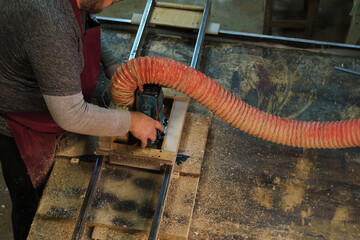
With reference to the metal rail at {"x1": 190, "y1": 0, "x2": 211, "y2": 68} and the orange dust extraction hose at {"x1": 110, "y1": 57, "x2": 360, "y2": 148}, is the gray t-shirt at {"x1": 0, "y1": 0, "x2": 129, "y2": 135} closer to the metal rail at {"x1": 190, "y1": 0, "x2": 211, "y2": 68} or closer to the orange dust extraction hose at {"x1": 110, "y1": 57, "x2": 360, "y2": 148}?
the orange dust extraction hose at {"x1": 110, "y1": 57, "x2": 360, "y2": 148}

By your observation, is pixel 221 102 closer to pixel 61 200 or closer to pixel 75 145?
pixel 75 145

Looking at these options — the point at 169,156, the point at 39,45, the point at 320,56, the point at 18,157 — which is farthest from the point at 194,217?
the point at 320,56

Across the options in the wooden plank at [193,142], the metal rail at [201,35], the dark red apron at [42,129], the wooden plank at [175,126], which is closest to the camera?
the dark red apron at [42,129]

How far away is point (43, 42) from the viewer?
4.87 ft

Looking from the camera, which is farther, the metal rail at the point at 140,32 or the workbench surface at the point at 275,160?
the metal rail at the point at 140,32

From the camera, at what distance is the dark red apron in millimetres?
2166

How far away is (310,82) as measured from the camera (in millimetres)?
2842

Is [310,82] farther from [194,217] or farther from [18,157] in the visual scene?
[18,157]

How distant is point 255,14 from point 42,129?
344cm

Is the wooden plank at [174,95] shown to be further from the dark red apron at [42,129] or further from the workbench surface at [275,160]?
the dark red apron at [42,129]

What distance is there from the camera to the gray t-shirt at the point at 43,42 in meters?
1.48

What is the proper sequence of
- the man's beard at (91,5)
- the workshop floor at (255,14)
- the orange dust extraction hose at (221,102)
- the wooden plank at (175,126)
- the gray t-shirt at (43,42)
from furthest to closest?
the workshop floor at (255,14), the wooden plank at (175,126), the orange dust extraction hose at (221,102), the man's beard at (91,5), the gray t-shirt at (43,42)

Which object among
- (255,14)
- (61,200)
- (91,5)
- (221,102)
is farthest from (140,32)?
(255,14)

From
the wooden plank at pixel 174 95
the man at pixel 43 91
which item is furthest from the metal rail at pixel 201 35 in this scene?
the man at pixel 43 91
